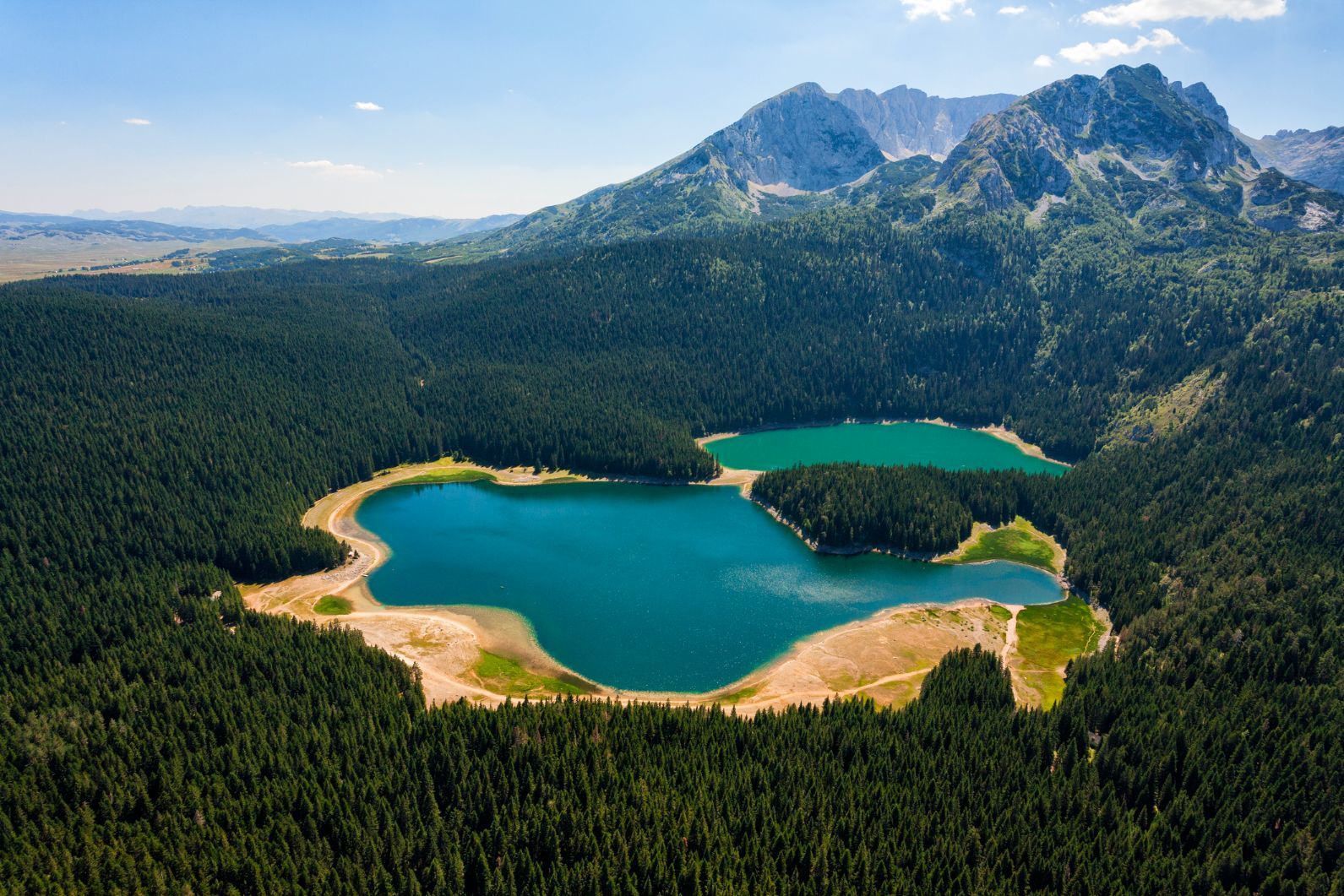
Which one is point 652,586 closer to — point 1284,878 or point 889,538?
point 889,538

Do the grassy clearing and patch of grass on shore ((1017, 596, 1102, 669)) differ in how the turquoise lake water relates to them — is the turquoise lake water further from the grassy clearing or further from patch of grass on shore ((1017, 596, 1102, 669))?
the grassy clearing

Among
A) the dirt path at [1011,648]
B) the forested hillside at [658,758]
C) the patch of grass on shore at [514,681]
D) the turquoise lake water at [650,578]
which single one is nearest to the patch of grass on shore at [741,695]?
the turquoise lake water at [650,578]

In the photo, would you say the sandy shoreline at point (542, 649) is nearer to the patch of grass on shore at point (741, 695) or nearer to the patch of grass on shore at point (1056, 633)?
the patch of grass on shore at point (741, 695)

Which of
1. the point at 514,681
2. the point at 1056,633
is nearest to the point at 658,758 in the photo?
A: the point at 514,681

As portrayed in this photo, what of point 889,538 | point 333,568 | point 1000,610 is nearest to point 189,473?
point 333,568

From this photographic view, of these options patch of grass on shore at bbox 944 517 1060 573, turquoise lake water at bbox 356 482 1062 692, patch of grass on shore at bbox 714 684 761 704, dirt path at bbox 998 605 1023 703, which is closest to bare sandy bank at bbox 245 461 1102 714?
patch of grass on shore at bbox 714 684 761 704
